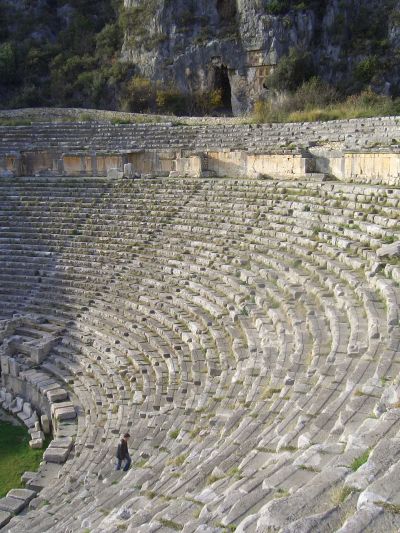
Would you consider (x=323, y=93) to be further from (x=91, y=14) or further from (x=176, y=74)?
(x=91, y=14)

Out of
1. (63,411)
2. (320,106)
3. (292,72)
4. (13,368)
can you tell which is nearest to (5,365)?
(13,368)

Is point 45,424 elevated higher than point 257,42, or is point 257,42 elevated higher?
point 257,42

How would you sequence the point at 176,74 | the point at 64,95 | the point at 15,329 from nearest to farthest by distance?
the point at 15,329
the point at 176,74
the point at 64,95

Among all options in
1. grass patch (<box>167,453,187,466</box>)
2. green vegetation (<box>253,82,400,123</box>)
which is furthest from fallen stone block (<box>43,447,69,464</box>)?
green vegetation (<box>253,82,400,123</box>)

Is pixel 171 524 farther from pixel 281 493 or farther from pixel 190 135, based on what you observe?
pixel 190 135

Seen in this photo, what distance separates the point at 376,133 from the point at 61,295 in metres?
8.87

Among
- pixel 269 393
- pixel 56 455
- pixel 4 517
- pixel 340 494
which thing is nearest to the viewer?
pixel 340 494

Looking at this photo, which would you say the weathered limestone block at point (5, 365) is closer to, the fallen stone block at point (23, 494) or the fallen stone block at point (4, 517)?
the fallen stone block at point (23, 494)

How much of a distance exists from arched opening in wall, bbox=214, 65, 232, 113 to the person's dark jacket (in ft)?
87.8

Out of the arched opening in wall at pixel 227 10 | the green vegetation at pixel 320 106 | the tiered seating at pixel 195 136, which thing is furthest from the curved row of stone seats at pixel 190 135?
the arched opening in wall at pixel 227 10

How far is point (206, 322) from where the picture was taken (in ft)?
33.9

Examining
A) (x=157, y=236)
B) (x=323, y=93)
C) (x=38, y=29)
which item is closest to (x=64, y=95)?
(x=38, y=29)

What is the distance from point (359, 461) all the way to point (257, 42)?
2922 centimetres

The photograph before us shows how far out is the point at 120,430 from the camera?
333 inches
